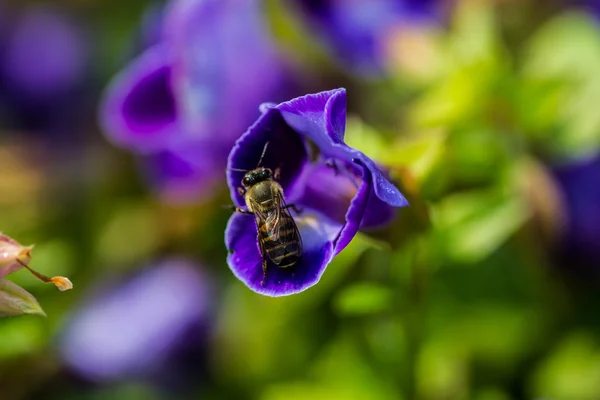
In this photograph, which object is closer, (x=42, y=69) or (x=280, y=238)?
(x=280, y=238)

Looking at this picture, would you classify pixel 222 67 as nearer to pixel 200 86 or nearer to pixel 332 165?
pixel 200 86

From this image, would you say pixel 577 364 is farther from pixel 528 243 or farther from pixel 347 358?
pixel 347 358

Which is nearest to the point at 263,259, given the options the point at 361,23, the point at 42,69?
the point at 361,23

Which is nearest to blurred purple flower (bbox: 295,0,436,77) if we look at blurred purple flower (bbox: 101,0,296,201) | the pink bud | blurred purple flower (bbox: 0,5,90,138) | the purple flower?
blurred purple flower (bbox: 101,0,296,201)

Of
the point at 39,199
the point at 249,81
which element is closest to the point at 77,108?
the point at 39,199

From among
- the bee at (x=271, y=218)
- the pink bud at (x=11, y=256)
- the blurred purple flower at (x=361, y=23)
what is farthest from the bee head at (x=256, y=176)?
the blurred purple flower at (x=361, y=23)

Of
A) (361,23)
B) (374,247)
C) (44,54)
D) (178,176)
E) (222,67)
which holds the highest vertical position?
(44,54)
